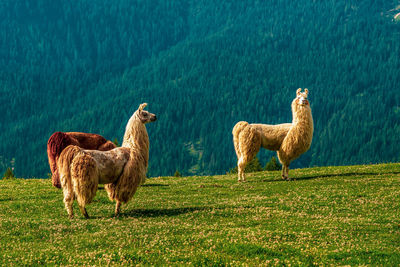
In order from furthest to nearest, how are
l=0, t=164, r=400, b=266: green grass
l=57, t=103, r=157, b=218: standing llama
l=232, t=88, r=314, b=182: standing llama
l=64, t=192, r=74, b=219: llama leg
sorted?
l=232, t=88, r=314, b=182: standing llama
l=64, t=192, r=74, b=219: llama leg
l=57, t=103, r=157, b=218: standing llama
l=0, t=164, r=400, b=266: green grass

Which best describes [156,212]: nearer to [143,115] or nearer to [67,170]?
[67,170]

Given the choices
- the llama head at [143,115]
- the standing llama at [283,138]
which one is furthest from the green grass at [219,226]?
the llama head at [143,115]

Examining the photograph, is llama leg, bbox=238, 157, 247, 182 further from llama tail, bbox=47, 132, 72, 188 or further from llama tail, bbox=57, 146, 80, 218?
llama tail, bbox=57, 146, 80, 218

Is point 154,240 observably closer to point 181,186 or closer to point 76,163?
point 76,163

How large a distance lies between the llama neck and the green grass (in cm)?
256

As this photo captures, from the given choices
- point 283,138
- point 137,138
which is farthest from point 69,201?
point 283,138

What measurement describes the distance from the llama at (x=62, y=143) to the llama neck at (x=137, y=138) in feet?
18.4

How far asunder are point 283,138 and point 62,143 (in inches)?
523

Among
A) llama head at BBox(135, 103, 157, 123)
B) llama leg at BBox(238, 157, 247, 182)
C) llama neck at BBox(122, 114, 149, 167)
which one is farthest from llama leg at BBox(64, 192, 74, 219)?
llama leg at BBox(238, 157, 247, 182)

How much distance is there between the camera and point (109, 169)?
1958 cm

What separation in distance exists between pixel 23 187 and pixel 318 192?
1773 cm

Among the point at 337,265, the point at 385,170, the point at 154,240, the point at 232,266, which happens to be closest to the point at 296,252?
the point at 337,265

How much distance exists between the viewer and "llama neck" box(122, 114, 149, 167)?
21.1 metres

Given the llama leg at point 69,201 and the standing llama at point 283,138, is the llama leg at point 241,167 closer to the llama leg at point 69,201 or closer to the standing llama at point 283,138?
the standing llama at point 283,138
